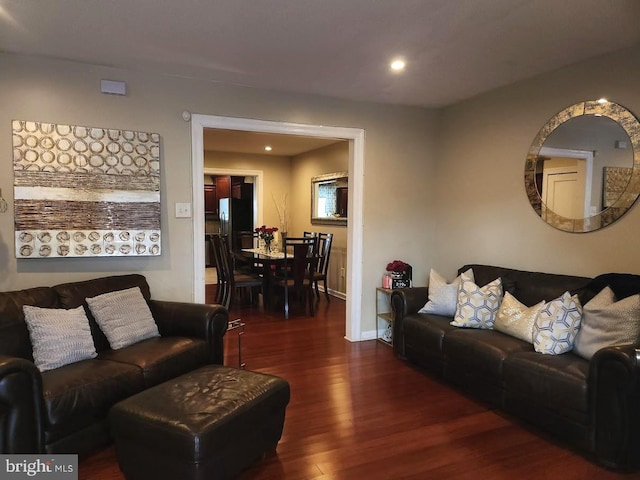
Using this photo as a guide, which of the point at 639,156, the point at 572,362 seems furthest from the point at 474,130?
the point at 572,362

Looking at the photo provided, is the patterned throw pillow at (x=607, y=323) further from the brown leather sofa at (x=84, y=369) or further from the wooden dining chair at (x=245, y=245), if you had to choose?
the wooden dining chair at (x=245, y=245)

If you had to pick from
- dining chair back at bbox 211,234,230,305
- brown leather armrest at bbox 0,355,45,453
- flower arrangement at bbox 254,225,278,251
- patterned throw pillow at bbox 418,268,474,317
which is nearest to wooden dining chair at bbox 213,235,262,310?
dining chair back at bbox 211,234,230,305

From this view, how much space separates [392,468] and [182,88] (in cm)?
316

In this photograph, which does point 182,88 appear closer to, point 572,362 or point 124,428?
point 124,428

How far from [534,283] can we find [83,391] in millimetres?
3131

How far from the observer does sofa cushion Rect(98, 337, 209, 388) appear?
100 inches

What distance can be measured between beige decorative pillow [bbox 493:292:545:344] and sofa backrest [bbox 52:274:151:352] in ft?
8.74

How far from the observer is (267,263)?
5.52 m

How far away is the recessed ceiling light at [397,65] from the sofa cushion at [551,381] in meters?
2.17

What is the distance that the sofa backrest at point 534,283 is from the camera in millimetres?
2992

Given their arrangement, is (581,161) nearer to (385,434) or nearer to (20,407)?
(385,434)

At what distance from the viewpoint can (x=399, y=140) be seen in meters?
4.40

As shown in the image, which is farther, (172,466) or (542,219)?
(542,219)

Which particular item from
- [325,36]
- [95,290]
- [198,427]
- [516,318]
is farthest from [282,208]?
[198,427]
